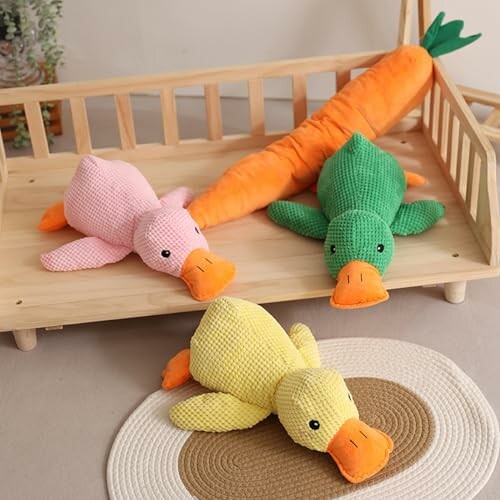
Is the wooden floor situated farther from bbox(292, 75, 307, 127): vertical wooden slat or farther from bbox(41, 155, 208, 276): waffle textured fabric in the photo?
bbox(292, 75, 307, 127): vertical wooden slat

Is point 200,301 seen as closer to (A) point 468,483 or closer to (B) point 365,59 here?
(A) point 468,483

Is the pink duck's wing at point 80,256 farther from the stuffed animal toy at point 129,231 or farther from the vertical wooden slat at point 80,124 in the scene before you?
the vertical wooden slat at point 80,124

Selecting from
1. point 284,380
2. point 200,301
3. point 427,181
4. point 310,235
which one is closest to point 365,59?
point 427,181

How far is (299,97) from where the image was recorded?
1905 millimetres

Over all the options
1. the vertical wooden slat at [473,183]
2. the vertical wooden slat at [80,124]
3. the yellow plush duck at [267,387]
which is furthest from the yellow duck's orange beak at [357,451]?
the vertical wooden slat at [80,124]

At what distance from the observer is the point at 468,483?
1.34m

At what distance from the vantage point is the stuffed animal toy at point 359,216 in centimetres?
151

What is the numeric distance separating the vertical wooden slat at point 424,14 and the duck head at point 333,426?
92 centimetres

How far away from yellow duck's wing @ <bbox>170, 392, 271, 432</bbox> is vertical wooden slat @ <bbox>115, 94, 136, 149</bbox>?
660 millimetres

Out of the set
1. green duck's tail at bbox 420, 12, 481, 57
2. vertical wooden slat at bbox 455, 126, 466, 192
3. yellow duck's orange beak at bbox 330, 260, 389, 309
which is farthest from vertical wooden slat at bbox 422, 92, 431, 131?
yellow duck's orange beak at bbox 330, 260, 389, 309

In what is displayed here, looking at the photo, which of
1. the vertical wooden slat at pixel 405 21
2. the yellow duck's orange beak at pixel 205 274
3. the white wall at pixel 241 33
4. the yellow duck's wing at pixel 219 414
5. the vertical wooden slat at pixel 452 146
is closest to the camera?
the yellow duck's wing at pixel 219 414

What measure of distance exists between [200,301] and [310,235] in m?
0.24

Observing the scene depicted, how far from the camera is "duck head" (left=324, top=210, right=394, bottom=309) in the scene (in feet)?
4.92

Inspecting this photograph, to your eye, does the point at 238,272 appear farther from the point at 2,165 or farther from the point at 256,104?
the point at 2,165
